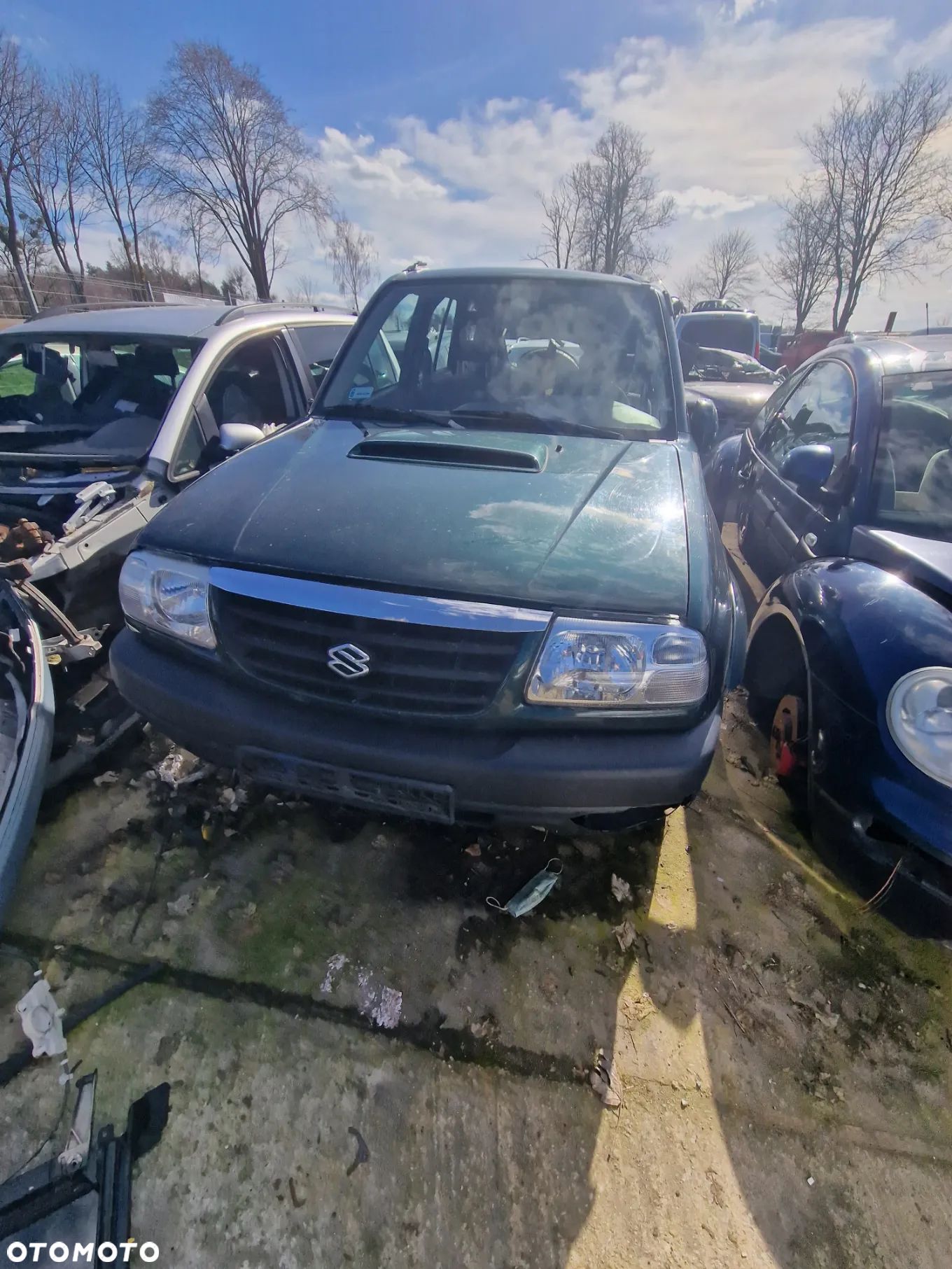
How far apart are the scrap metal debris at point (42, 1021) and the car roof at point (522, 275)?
11.0 ft

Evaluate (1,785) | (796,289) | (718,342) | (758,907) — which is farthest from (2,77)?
(796,289)

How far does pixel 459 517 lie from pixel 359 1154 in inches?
69.1

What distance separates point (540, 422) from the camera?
261 cm

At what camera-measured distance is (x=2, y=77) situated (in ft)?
68.8

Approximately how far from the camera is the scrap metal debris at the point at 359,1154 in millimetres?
1615

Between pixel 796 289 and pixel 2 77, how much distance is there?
123 ft

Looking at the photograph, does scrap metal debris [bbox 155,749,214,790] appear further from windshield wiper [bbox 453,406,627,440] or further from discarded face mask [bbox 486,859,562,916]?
windshield wiper [bbox 453,406,627,440]

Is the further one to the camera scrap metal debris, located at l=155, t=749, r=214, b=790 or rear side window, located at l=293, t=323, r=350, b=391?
rear side window, located at l=293, t=323, r=350, b=391

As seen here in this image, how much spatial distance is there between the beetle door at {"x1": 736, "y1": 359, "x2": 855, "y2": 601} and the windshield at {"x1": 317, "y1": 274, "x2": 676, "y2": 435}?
0.83 m

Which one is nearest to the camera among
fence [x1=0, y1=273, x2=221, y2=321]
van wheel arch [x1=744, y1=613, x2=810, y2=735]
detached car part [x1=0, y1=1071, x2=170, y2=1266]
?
detached car part [x1=0, y1=1071, x2=170, y2=1266]

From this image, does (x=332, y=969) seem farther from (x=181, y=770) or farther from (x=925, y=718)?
(x=925, y=718)

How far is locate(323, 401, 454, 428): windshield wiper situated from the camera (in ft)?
8.86

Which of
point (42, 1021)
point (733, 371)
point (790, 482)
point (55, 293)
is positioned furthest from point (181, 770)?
point (55, 293)

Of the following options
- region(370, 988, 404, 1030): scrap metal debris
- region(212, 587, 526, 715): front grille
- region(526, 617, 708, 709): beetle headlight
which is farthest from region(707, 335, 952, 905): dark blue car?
region(370, 988, 404, 1030): scrap metal debris
